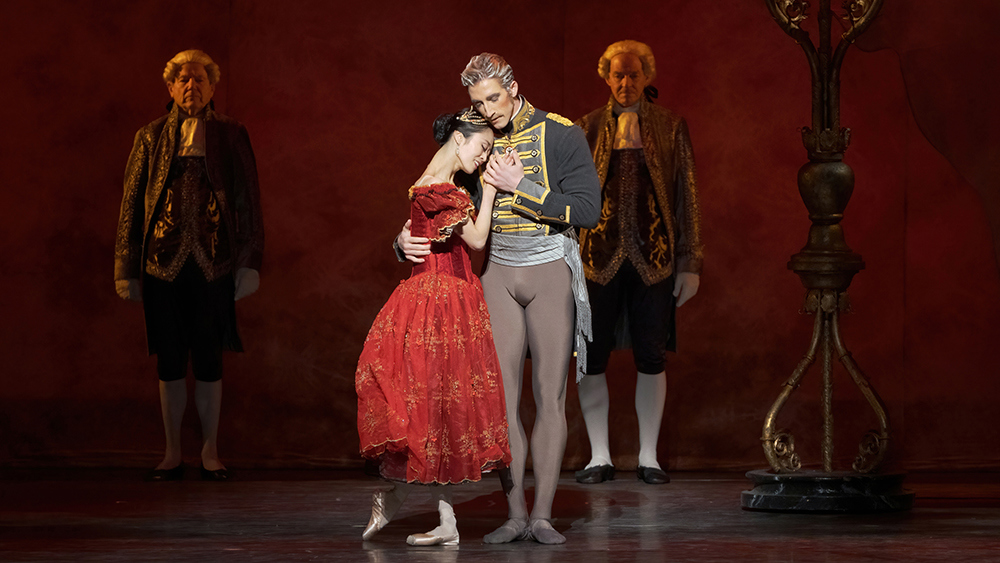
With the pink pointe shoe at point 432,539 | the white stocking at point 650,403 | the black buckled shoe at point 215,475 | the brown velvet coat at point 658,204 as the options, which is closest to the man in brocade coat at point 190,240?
the black buckled shoe at point 215,475

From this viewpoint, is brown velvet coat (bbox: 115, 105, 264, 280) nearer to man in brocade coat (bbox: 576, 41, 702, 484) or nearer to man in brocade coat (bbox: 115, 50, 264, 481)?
man in brocade coat (bbox: 115, 50, 264, 481)

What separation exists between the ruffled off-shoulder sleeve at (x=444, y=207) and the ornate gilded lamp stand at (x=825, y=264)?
150 cm

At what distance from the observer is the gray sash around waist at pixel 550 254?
3904 mm

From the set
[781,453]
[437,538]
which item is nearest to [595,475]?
[781,453]

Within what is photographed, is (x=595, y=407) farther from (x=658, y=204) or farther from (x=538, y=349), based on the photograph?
(x=538, y=349)

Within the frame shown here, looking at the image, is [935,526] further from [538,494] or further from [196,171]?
[196,171]

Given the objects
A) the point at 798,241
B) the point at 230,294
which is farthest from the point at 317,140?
the point at 798,241

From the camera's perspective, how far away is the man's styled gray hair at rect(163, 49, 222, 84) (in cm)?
586

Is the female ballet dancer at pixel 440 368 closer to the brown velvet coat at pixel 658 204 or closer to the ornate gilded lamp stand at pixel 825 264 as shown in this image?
the ornate gilded lamp stand at pixel 825 264

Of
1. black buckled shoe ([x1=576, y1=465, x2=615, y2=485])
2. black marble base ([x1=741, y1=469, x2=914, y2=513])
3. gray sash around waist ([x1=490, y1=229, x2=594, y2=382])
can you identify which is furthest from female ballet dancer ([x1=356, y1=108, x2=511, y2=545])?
black buckled shoe ([x1=576, y1=465, x2=615, y2=485])

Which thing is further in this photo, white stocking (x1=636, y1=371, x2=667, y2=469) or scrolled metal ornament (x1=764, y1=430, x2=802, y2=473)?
white stocking (x1=636, y1=371, x2=667, y2=469)

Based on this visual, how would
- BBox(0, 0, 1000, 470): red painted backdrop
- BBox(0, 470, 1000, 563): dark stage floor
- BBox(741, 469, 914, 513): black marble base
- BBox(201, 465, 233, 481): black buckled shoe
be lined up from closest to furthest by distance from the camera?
BBox(0, 470, 1000, 563): dark stage floor, BBox(741, 469, 914, 513): black marble base, BBox(201, 465, 233, 481): black buckled shoe, BBox(0, 0, 1000, 470): red painted backdrop

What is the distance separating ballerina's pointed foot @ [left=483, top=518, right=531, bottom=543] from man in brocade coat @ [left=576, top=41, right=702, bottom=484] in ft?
6.09

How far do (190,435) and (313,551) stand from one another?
2.88 meters
